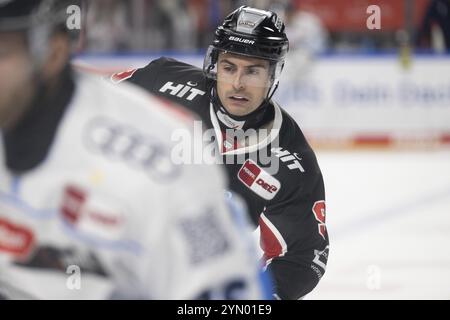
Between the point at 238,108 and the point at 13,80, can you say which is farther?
the point at 238,108

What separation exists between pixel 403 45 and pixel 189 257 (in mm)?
8002

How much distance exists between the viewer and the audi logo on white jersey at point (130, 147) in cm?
123

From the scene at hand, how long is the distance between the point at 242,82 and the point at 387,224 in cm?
305

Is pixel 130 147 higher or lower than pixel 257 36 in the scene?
higher

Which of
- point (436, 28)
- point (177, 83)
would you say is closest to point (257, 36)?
point (177, 83)

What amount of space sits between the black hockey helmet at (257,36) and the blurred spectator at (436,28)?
19.8 feet

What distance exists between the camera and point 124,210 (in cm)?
122

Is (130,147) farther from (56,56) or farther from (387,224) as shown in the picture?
(387,224)

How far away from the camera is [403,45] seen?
8.95 m

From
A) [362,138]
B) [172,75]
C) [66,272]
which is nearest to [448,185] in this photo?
[362,138]

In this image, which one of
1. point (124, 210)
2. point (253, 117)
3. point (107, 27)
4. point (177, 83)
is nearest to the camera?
point (124, 210)

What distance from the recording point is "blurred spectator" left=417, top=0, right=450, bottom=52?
8.62 m

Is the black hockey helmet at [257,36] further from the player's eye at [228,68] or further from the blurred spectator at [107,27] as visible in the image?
the blurred spectator at [107,27]

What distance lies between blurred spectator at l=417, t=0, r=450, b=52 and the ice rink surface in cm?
105
